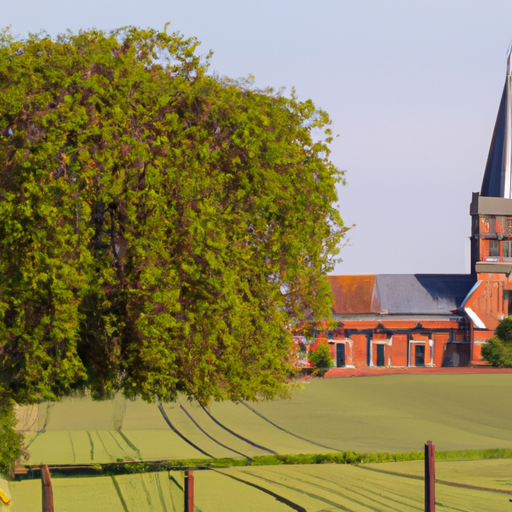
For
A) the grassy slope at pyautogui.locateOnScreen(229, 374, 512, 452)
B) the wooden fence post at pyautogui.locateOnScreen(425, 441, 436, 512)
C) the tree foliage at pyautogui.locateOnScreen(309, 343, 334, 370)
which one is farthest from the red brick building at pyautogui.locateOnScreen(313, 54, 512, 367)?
the wooden fence post at pyautogui.locateOnScreen(425, 441, 436, 512)

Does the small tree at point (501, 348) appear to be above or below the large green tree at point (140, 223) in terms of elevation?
below

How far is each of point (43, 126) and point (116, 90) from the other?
4.93 ft

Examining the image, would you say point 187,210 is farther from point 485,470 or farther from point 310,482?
point 485,470

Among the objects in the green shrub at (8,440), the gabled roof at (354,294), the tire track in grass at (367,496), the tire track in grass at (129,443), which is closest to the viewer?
the tire track in grass at (367,496)

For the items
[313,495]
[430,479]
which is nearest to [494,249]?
[313,495]

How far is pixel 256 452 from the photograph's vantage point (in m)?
20.4

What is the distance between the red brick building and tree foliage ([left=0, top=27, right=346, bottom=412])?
4499 centimetres

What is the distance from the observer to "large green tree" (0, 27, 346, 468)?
15758 mm

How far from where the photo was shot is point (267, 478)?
709 inches

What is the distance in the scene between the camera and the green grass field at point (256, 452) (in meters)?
16.2

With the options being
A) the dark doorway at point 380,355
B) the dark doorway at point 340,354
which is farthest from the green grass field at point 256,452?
the dark doorway at point 380,355

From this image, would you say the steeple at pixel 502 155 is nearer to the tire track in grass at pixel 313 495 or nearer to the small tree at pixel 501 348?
the small tree at pixel 501 348

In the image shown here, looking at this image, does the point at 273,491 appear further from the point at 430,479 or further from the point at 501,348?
the point at 501,348

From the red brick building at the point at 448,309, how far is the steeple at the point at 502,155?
7 centimetres
